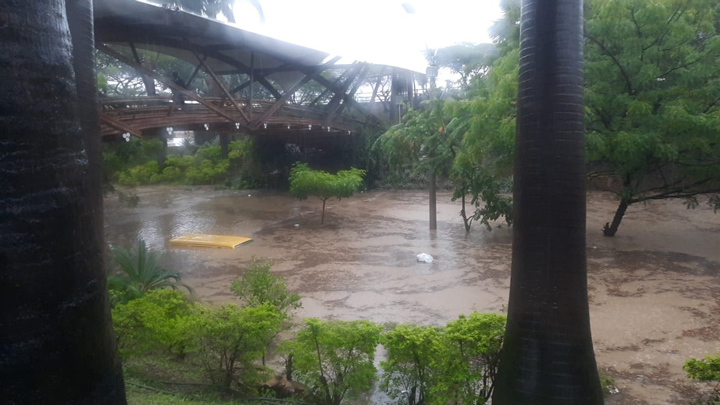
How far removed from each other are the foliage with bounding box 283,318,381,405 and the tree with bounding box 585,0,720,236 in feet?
24.2

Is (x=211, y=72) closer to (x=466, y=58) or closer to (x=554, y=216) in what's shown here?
(x=466, y=58)

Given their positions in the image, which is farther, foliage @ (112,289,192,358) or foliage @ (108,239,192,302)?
foliage @ (108,239,192,302)

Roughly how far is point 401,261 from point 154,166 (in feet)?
82.1

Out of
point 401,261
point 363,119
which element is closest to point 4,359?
point 401,261

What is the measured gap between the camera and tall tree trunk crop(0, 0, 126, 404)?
1.83 meters

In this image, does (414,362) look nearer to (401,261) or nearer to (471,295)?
(471,295)

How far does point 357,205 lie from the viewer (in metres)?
21.4

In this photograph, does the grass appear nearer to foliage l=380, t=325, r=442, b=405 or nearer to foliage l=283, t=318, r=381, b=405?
foliage l=283, t=318, r=381, b=405

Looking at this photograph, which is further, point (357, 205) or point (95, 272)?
point (357, 205)

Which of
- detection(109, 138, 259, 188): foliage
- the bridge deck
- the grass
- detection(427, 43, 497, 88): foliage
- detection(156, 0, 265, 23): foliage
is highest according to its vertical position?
detection(156, 0, 265, 23): foliage

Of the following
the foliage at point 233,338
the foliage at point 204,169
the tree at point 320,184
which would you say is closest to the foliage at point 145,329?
the foliage at point 233,338

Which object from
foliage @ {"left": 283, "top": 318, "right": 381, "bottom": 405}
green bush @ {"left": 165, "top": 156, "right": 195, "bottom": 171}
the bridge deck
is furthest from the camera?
green bush @ {"left": 165, "top": 156, "right": 195, "bottom": 171}

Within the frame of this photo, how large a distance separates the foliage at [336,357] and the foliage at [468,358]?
0.62 metres

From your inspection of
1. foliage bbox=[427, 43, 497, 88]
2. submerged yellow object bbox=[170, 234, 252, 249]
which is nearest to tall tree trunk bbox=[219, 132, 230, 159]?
foliage bbox=[427, 43, 497, 88]
